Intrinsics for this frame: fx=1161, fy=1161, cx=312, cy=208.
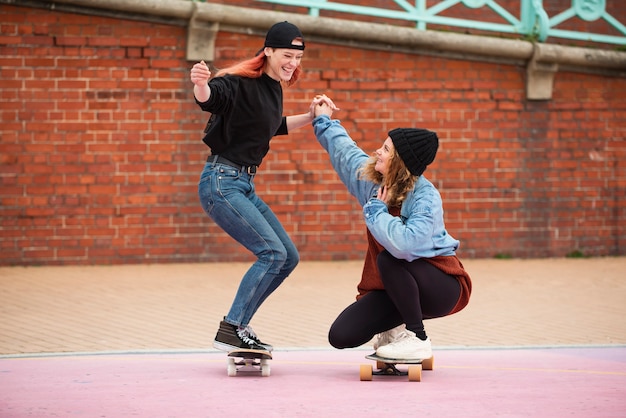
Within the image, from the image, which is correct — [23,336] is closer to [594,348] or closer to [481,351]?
[481,351]

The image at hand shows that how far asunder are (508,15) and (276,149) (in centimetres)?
301

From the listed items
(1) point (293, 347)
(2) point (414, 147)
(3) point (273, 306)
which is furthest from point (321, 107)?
(3) point (273, 306)

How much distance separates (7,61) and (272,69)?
5.85 meters

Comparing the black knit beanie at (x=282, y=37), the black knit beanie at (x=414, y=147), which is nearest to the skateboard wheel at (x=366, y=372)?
the black knit beanie at (x=414, y=147)

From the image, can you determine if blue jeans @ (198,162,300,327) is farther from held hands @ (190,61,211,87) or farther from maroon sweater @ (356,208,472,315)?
held hands @ (190,61,211,87)

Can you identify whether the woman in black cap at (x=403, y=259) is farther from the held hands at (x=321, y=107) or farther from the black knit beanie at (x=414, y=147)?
the held hands at (x=321, y=107)

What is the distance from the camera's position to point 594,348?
7.52m

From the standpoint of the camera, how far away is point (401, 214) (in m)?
6.03

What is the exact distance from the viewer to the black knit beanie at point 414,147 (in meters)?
5.98

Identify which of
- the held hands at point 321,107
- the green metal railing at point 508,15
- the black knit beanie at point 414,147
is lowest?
the black knit beanie at point 414,147

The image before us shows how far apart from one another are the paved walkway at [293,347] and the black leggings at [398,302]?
0.27m

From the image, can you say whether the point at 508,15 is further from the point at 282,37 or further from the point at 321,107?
the point at 282,37

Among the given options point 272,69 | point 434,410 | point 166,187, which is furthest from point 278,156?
point 434,410

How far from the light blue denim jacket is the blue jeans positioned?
533mm
